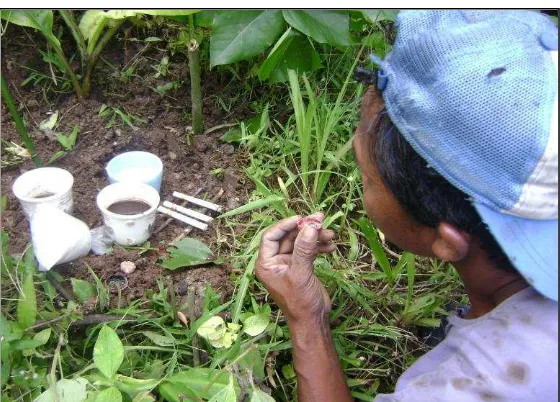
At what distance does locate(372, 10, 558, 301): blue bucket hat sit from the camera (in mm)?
1031

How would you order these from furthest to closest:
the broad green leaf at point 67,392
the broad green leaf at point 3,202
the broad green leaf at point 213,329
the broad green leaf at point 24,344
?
the broad green leaf at point 3,202 → the broad green leaf at point 213,329 → the broad green leaf at point 24,344 → the broad green leaf at point 67,392

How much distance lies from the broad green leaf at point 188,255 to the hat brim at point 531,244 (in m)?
1.00

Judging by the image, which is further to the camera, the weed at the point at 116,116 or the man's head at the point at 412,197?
the weed at the point at 116,116

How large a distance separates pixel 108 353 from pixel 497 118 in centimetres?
89

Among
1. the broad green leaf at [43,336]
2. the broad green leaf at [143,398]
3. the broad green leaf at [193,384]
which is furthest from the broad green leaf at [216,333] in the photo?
the broad green leaf at [43,336]

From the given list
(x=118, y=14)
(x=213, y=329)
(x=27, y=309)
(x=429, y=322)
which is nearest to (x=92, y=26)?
(x=118, y=14)

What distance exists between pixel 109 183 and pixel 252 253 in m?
0.55

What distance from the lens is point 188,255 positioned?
6.34ft

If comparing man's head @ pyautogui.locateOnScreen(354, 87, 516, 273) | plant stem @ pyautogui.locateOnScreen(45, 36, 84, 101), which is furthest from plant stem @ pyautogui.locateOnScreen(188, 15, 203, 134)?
man's head @ pyautogui.locateOnScreen(354, 87, 516, 273)

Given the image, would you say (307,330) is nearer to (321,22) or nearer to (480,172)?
(480,172)

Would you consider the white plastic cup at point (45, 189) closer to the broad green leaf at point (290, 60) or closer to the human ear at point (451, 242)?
Answer: the broad green leaf at point (290, 60)

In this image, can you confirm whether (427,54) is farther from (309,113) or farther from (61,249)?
(61,249)

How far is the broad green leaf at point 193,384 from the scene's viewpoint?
4.80ft

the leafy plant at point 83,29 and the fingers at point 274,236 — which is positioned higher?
the leafy plant at point 83,29
